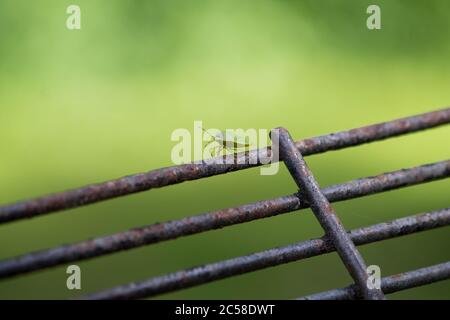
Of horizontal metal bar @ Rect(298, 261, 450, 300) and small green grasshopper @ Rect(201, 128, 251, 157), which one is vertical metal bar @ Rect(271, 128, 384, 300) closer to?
horizontal metal bar @ Rect(298, 261, 450, 300)

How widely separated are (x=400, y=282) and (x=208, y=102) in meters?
1.87

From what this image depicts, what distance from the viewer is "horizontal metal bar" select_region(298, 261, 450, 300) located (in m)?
0.71

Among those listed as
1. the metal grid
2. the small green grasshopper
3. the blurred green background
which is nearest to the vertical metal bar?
the metal grid

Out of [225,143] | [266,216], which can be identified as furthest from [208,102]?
[266,216]

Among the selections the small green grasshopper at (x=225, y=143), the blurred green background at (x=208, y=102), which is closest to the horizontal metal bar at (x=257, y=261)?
the small green grasshopper at (x=225, y=143)

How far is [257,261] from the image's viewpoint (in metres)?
0.70

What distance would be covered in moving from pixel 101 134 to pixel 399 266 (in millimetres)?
1144

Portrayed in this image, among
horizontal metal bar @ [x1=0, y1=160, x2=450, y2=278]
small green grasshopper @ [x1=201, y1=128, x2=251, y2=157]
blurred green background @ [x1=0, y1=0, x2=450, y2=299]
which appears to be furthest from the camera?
blurred green background @ [x1=0, y1=0, x2=450, y2=299]

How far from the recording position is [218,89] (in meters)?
2.62

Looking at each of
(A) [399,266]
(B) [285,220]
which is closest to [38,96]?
(B) [285,220]

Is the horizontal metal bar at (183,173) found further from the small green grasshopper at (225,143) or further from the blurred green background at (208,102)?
the blurred green background at (208,102)

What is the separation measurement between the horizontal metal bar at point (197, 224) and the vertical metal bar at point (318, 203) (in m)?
0.02

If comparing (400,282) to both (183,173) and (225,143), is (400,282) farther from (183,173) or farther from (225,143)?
(225,143)
